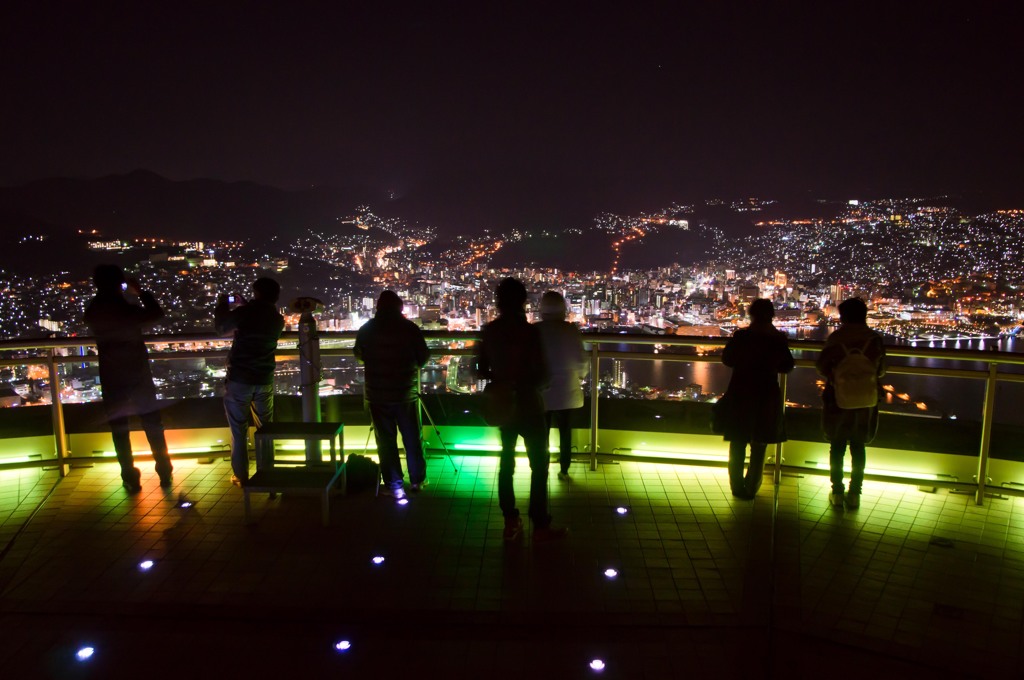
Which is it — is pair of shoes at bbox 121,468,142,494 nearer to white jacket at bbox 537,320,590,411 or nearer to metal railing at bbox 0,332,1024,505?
metal railing at bbox 0,332,1024,505

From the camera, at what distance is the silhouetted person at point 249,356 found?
5262 mm

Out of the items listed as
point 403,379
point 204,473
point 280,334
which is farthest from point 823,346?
point 204,473

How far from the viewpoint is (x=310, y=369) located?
593 centimetres

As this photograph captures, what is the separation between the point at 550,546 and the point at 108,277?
412 centimetres

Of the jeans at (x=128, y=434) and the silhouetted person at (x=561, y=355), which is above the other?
the silhouetted person at (x=561, y=355)

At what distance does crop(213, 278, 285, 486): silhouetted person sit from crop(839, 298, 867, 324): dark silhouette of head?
4.56 metres

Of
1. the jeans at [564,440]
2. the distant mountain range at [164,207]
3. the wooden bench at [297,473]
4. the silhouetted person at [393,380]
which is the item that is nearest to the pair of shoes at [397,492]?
the silhouetted person at [393,380]

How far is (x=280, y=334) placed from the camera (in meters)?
5.59

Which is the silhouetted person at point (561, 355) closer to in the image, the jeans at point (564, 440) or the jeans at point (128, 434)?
the jeans at point (564, 440)

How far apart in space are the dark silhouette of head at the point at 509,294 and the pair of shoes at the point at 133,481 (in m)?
3.76

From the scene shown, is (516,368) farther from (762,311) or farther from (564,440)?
(762,311)

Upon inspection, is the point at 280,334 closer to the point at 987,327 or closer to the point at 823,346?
the point at 823,346

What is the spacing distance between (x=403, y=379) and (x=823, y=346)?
3.42 m

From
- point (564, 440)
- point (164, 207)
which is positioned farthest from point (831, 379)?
point (164, 207)
